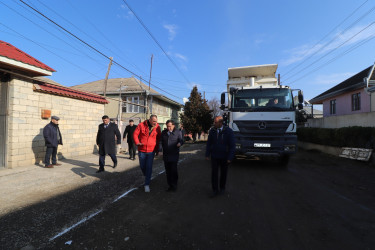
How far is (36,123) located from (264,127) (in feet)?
25.6

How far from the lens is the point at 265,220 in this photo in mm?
3051

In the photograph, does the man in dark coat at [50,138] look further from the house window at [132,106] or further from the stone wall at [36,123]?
the house window at [132,106]

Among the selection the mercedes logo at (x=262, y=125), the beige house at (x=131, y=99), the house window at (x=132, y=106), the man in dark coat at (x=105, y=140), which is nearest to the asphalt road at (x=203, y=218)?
the man in dark coat at (x=105, y=140)

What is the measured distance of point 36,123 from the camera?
6.91 m

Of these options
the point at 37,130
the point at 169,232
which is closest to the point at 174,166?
the point at 169,232

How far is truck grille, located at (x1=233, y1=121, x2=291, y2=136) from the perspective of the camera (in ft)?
21.0

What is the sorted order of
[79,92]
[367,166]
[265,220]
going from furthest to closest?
[79,92] < [367,166] < [265,220]

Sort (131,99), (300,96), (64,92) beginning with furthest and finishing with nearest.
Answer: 1. (131,99)
2. (64,92)
3. (300,96)

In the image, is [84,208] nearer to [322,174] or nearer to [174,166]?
[174,166]

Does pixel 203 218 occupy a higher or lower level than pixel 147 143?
lower

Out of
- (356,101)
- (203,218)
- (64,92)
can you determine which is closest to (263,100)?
(203,218)

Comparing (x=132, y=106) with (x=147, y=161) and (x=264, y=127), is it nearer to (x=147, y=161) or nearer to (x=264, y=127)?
(x=264, y=127)

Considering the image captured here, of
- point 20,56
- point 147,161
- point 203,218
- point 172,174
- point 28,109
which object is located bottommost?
point 203,218

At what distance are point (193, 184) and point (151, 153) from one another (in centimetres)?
138
